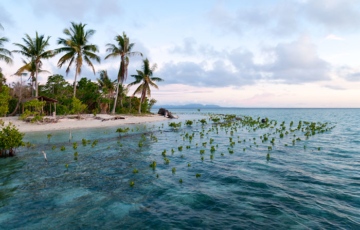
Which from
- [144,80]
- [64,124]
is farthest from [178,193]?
[144,80]

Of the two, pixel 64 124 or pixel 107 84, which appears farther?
pixel 107 84

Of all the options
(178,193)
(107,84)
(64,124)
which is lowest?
(178,193)

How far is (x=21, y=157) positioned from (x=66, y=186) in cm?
696

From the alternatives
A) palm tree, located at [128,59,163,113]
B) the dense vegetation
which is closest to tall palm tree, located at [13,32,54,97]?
the dense vegetation

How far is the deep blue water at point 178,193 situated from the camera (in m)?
6.11

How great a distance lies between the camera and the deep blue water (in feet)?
20.0

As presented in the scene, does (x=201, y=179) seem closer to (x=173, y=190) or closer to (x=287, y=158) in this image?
(x=173, y=190)

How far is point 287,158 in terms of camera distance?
13680mm

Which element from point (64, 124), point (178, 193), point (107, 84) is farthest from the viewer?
point (107, 84)

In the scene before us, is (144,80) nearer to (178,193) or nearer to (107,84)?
(107,84)

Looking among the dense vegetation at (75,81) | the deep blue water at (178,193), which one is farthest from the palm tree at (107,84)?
the deep blue water at (178,193)

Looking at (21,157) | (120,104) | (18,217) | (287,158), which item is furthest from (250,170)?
(120,104)

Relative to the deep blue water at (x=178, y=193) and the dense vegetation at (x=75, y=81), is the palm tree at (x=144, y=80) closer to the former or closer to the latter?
the dense vegetation at (x=75, y=81)

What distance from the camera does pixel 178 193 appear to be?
8008 mm
